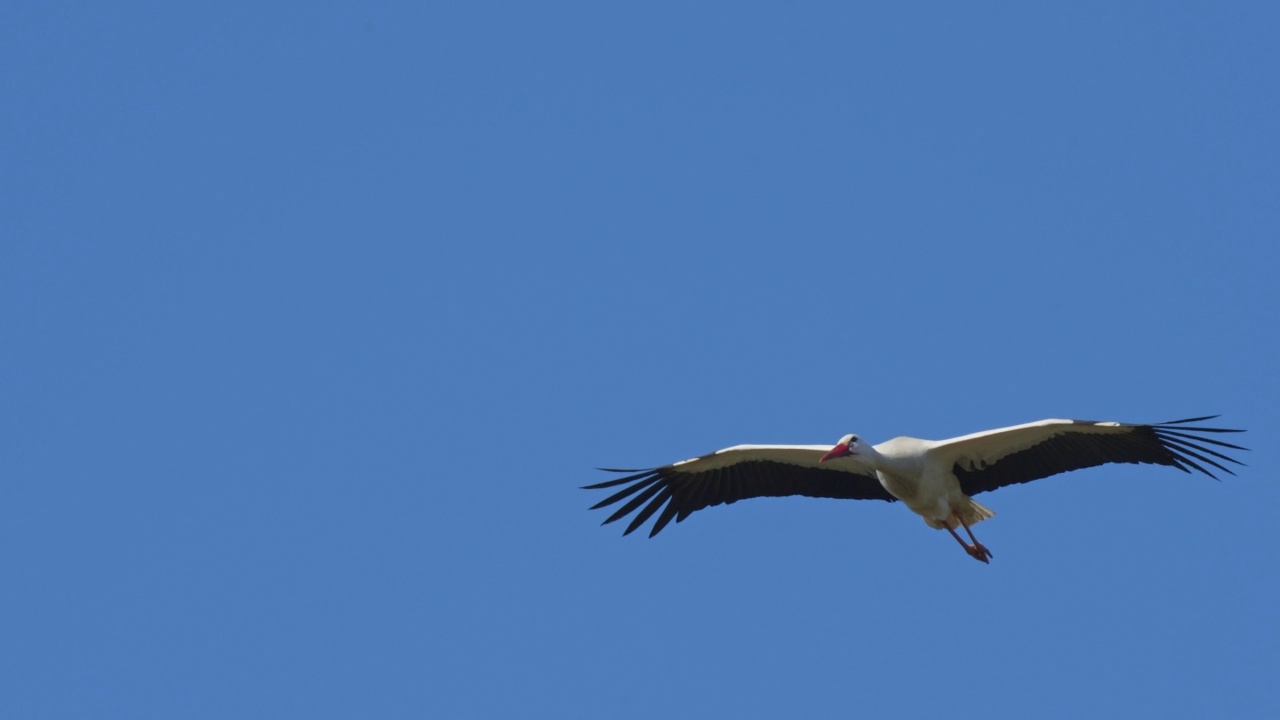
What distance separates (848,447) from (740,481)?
1168 millimetres

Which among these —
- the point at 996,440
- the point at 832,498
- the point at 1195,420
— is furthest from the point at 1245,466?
the point at 832,498

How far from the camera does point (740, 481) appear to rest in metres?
17.3

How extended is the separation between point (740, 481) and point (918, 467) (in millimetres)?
1628

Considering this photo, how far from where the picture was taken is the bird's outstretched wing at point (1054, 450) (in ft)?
52.9

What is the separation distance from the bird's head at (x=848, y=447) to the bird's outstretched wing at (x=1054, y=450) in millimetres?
591

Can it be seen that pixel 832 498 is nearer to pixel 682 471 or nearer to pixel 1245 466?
pixel 682 471

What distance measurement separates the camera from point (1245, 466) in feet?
52.4

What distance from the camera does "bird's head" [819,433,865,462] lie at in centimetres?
1655

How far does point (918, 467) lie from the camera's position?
54.1ft

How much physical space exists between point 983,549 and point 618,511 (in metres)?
3.01

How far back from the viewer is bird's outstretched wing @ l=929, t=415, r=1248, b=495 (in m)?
16.1

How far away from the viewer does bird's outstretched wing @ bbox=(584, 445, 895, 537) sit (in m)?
17.0

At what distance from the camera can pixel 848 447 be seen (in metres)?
16.6

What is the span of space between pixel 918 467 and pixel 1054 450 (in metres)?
1.14
